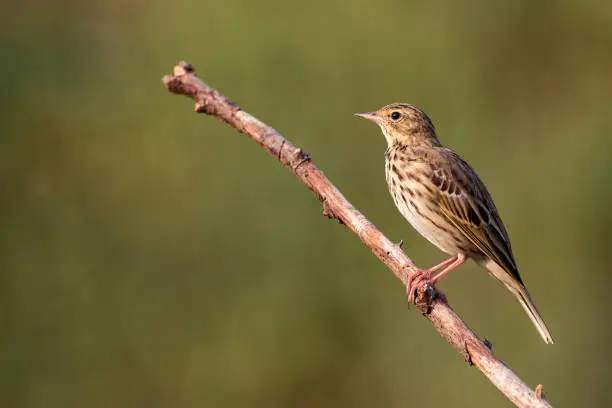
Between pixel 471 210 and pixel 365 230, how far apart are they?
1.32 meters

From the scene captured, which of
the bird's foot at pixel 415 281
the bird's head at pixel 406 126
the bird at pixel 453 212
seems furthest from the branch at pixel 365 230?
the bird's head at pixel 406 126

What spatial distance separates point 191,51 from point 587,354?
548cm

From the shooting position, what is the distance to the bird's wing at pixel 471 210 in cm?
649

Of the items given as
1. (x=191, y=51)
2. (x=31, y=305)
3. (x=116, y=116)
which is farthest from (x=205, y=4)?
(x=31, y=305)

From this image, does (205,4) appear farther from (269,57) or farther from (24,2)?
(24,2)

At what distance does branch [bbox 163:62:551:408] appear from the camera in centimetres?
473

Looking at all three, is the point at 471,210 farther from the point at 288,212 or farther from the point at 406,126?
the point at 288,212

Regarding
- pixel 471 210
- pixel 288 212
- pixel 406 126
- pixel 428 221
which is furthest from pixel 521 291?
pixel 288 212

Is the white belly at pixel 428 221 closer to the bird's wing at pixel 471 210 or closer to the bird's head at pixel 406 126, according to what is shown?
the bird's wing at pixel 471 210

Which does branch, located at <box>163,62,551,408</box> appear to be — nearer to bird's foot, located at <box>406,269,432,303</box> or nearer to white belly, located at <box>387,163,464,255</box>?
bird's foot, located at <box>406,269,432,303</box>

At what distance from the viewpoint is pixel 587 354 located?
9.22 metres

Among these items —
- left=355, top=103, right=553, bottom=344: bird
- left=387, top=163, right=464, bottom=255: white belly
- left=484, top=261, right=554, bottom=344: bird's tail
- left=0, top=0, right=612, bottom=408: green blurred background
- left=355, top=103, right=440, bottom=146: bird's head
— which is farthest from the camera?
left=0, top=0, right=612, bottom=408: green blurred background

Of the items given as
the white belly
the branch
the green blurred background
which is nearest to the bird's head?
the white belly

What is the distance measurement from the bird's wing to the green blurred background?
8.53 feet
